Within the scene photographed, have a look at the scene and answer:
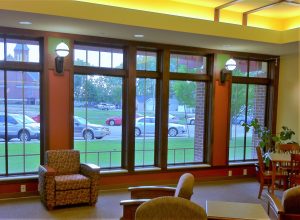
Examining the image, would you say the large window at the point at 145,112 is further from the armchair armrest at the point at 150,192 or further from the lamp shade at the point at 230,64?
the armchair armrest at the point at 150,192

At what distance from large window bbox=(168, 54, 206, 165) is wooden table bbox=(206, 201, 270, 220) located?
3243mm

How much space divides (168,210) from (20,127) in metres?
3.60

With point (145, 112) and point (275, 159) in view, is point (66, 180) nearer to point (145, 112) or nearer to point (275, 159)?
point (145, 112)

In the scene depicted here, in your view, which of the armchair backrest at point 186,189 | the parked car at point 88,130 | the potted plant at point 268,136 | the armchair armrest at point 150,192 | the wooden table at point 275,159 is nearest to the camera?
the armchair backrest at point 186,189

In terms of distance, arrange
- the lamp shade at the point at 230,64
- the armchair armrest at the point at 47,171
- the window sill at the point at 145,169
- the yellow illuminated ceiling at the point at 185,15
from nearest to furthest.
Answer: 1. the yellow illuminated ceiling at the point at 185,15
2. the armchair armrest at the point at 47,171
3. the window sill at the point at 145,169
4. the lamp shade at the point at 230,64

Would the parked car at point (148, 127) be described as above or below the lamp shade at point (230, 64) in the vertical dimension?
below

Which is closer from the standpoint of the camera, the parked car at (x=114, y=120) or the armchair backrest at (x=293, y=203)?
the armchair backrest at (x=293, y=203)

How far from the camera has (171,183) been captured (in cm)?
620

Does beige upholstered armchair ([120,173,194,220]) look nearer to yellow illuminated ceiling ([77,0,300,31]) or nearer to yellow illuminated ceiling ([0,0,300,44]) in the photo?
yellow illuminated ceiling ([0,0,300,44])

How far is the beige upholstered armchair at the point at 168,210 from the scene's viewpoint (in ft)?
7.85

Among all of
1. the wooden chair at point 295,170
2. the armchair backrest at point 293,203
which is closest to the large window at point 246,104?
the wooden chair at point 295,170

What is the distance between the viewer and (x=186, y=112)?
257 inches

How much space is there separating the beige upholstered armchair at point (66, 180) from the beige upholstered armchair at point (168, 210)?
248cm

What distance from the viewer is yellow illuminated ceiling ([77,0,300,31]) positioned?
16.0 ft
